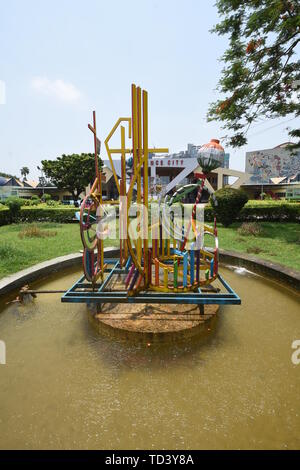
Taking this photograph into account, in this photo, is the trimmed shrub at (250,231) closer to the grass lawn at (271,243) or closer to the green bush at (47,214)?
the grass lawn at (271,243)

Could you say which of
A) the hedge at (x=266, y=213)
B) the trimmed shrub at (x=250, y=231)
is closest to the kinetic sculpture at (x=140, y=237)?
the trimmed shrub at (x=250, y=231)

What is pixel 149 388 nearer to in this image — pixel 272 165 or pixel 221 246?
pixel 221 246

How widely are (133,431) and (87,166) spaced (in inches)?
1207

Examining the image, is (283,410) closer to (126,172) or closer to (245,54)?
(126,172)

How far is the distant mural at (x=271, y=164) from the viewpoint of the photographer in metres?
39.4

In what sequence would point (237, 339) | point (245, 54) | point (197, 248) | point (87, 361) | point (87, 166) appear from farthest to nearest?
point (87, 166), point (245, 54), point (197, 248), point (237, 339), point (87, 361)

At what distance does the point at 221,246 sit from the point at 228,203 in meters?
4.16

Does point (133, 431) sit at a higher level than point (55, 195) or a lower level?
lower

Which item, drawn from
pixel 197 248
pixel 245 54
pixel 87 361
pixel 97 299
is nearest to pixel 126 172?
pixel 197 248

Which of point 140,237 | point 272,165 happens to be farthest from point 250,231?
point 272,165

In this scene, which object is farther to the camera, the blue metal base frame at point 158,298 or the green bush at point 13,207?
the green bush at point 13,207

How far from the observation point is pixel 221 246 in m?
8.09

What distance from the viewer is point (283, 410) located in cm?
223

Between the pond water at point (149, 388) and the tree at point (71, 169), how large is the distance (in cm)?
2798
